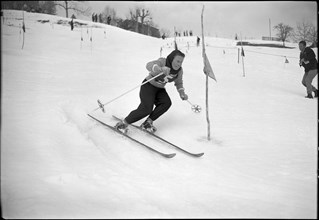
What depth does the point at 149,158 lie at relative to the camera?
263cm

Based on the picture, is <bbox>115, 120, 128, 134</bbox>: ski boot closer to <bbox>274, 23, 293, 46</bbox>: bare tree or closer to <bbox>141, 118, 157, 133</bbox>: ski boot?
<bbox>141, 118, 157, 133</bbox>: ski boot

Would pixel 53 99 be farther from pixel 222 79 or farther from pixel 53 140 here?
pixel 222 79

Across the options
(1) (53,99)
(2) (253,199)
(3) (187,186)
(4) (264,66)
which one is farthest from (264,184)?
(4) (264,66)

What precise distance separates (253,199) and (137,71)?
6.61 m

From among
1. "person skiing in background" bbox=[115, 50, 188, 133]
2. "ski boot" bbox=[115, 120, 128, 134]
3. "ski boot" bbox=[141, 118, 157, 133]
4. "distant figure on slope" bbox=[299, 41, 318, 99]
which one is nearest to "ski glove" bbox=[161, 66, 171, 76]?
"person skiing in background" bbox=[115, 50, 188, 133]

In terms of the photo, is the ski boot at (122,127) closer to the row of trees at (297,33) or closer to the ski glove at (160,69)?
the ski glove at (160,69)

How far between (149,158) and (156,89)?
1.24 meters

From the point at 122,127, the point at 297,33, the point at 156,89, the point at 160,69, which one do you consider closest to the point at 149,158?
the point at 122,127

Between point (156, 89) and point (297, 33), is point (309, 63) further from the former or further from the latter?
point (297, 33)

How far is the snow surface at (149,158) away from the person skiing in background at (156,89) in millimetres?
244

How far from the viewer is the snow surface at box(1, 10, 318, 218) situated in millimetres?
1630

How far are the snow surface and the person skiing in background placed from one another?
24 centimetres

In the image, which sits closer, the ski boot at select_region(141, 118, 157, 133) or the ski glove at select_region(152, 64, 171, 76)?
the ski glove at select_region(152, 64, 171, 76)

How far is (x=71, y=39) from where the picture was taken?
511 inches
